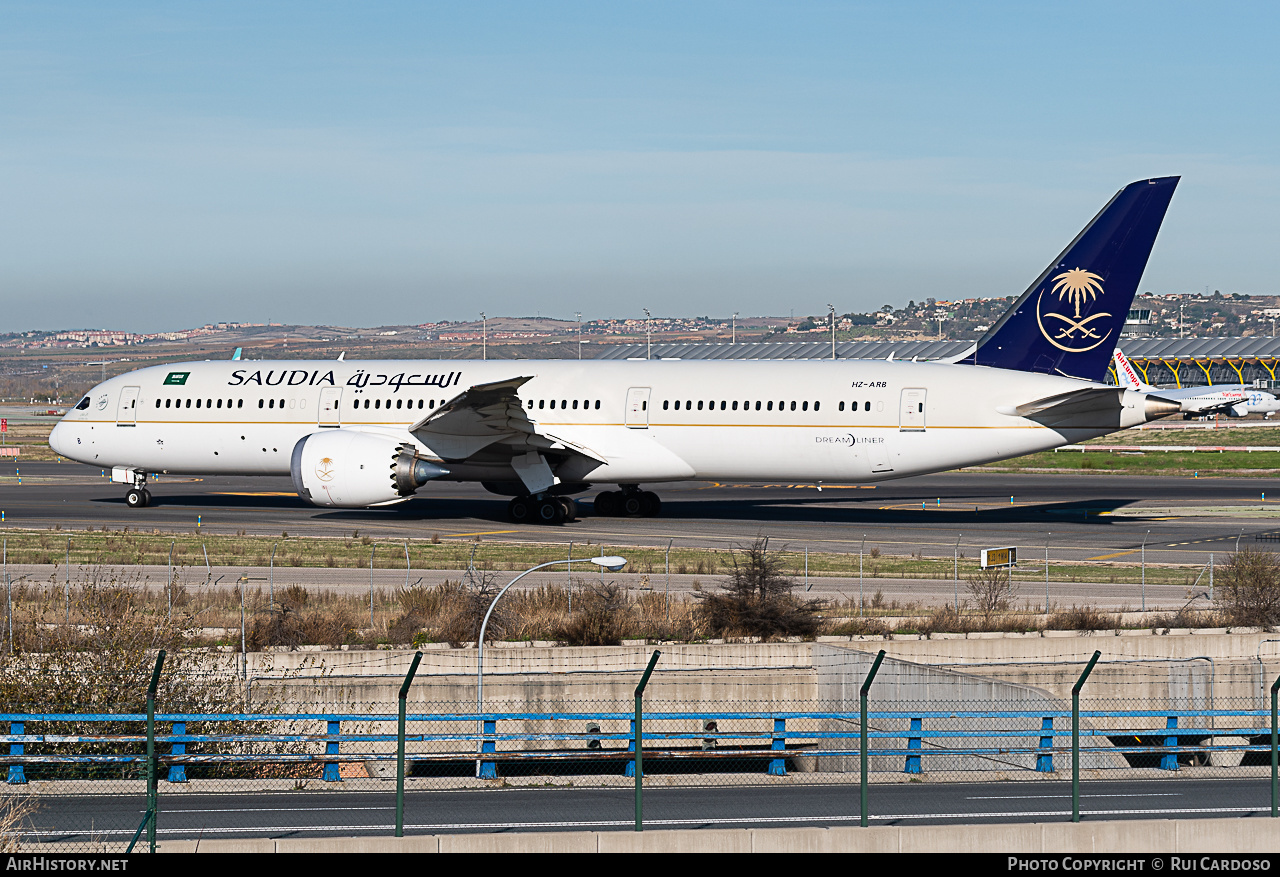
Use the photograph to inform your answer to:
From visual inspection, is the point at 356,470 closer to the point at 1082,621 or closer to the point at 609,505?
the point at 609,505

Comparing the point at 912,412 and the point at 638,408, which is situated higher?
the point at 638,408

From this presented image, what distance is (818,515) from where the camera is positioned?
4569 centimetres

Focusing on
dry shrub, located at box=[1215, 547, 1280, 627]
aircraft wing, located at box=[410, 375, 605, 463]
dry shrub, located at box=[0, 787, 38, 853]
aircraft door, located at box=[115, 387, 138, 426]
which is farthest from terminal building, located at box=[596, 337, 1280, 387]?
dry shrub, located at box=[0, 787, 38, 853]

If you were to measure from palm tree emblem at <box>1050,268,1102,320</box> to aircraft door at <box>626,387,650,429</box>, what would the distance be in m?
12.1

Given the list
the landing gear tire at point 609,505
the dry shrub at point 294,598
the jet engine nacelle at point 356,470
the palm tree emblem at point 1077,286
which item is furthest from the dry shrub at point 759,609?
the landing gear tire at point 609,505

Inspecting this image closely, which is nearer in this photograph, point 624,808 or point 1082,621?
point 624,808

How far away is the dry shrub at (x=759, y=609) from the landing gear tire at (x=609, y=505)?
52.4 ft

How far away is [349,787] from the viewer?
703 inches

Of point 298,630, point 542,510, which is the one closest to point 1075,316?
point 542,510

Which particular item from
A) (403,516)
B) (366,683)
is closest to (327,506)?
(403,516)

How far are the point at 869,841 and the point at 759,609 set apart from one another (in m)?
13.6

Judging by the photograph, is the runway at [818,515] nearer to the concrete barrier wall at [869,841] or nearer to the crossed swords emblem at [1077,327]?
the crossed swords emblem at [1077,327]

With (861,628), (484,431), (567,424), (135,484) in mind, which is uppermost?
(567,424)
